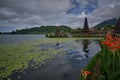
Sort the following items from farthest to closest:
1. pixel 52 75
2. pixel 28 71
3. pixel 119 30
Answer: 1. pixel 119 30
2. pixel 28 71
3. pixel 52 75

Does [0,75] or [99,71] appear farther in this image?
[0,75]

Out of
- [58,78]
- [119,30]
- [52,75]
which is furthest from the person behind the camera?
[119,30]

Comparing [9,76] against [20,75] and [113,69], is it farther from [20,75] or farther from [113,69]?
[113,69]

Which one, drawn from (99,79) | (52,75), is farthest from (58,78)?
(99,79)

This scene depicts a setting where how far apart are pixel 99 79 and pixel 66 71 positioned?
8742mm

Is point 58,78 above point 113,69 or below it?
below

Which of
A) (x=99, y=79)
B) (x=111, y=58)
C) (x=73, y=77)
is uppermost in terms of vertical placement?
(x=111, y=58)

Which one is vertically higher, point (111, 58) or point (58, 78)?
point (111, 58)

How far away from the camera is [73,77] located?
10727 mm

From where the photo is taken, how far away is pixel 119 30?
73812mm

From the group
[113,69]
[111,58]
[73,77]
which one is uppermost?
[111,58]

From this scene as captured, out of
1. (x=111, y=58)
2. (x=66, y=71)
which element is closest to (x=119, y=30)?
(x=66, y=71)

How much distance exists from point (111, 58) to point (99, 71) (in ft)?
1.48

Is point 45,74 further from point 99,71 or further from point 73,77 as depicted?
point 99,71
